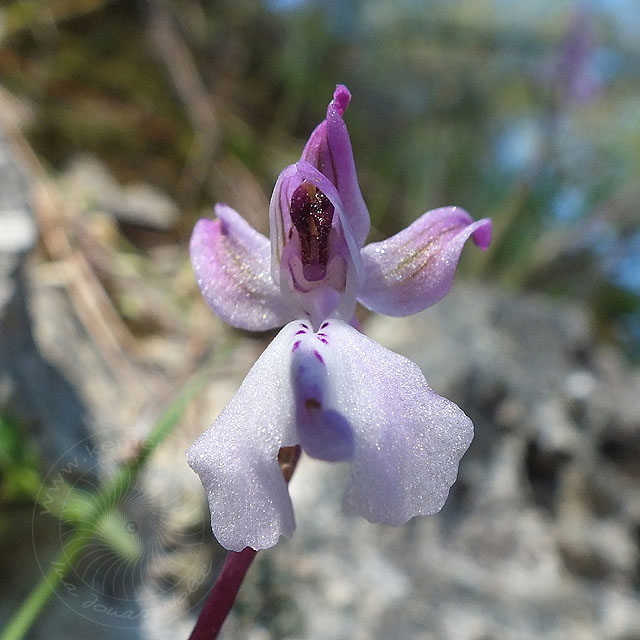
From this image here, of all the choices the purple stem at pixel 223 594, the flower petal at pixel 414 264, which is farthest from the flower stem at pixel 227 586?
the flower petal at pixel 414 264

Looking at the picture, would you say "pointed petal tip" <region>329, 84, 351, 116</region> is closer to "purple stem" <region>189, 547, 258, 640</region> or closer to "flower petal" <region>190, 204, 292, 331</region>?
"flower petal" <region>190, 204, 292, 331</region>

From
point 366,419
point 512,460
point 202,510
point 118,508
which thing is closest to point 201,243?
point 366,419

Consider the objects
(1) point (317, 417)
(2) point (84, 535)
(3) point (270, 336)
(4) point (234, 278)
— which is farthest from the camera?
(3) point (270, 336)

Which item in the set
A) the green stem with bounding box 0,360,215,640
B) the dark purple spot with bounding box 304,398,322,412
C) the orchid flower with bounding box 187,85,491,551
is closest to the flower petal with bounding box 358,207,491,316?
the orchid flower with bounding box 187,85,491,551

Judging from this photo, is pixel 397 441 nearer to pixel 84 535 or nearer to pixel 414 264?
pixel 414 264

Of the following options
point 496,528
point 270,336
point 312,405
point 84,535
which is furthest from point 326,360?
point 270,336

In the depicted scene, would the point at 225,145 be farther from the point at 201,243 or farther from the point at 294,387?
the point at 294,387

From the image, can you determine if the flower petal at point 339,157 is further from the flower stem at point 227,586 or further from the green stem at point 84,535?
the green stem at point 84,535
